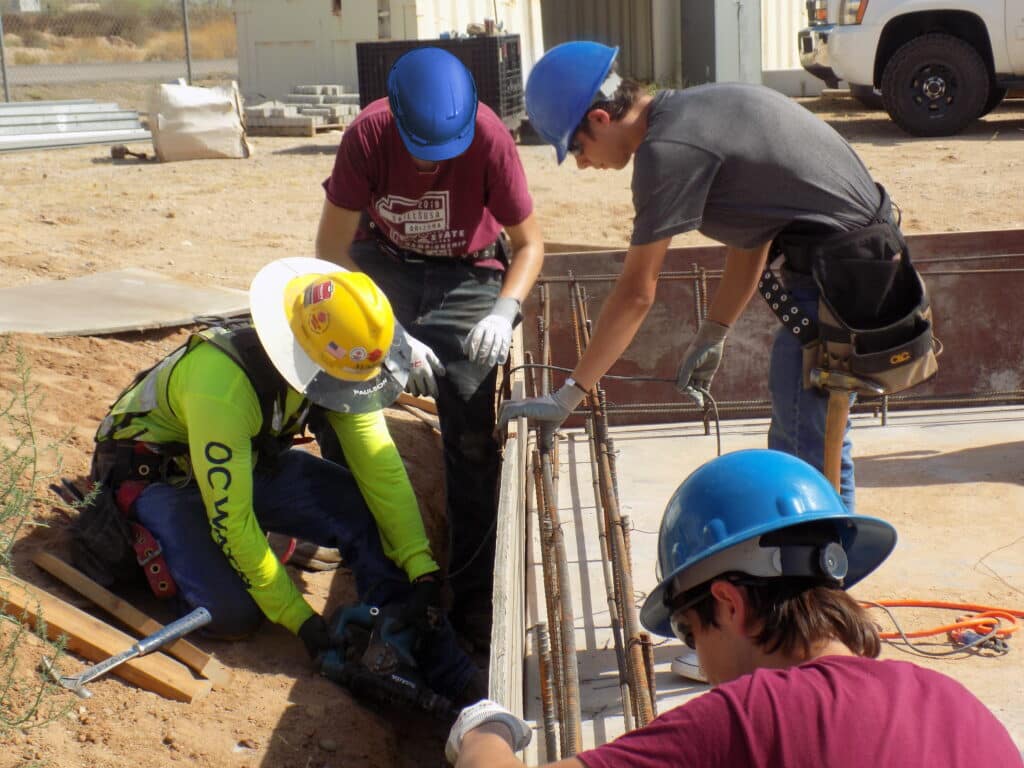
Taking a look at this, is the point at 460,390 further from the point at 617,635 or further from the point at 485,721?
the point at 485,721

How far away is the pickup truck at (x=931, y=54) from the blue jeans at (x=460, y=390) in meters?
7.76

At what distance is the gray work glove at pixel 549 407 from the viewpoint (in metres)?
3.68

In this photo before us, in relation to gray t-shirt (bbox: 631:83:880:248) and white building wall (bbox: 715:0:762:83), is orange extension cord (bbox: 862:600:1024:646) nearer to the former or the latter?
gray t-shirt (bbox: 631:83:880:248)

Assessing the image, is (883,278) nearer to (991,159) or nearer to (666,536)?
(666,536)

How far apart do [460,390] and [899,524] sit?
6.24 ft

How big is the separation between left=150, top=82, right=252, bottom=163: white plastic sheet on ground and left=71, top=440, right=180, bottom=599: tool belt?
26.2ft

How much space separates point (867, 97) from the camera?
13.6 meters

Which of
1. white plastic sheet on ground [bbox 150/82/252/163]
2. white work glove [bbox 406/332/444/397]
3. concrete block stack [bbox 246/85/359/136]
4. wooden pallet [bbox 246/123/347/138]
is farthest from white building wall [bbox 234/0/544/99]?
white work glove [bbox 406/332/444/397]

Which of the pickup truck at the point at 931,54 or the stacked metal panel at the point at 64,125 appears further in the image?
the stacked metal panel at the point at 64,125

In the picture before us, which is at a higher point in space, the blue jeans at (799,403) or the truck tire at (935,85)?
the truck tire at (935,85)

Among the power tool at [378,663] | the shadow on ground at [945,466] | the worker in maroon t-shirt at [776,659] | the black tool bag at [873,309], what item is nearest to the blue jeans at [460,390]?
the power tool at [378,663]

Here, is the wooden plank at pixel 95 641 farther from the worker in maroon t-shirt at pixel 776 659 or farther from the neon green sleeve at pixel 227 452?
the worker in maroon t-shirt at pixel 776 659

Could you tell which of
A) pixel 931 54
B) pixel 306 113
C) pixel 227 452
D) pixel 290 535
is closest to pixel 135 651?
pixel 227 452

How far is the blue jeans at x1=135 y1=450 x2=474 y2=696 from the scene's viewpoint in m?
3.86
